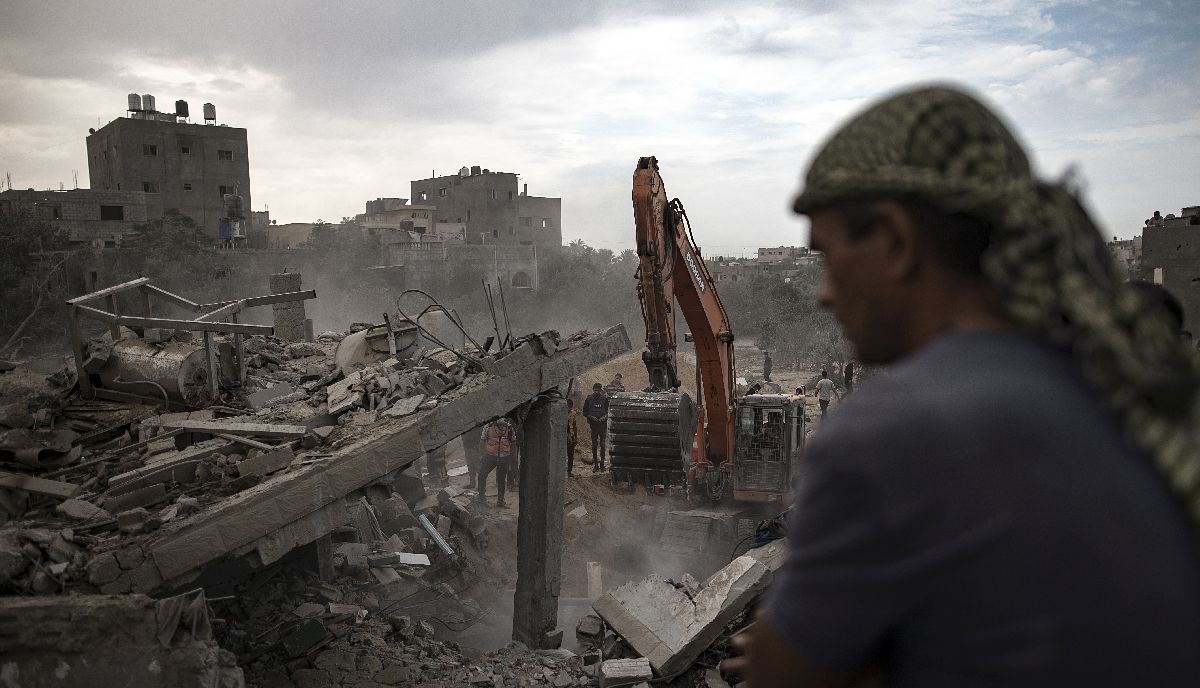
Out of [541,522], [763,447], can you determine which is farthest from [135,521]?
[763,447]

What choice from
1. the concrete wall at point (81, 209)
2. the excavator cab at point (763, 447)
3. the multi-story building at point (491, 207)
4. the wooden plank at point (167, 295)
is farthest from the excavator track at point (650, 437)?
the multi-story building at point (491, 207)

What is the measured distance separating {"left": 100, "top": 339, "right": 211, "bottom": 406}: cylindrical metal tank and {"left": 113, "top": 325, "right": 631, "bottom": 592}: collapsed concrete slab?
102 inches

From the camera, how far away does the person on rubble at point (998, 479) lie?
0.78 metres

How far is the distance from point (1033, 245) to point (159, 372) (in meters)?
8.77

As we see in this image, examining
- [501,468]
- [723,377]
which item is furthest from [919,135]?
[501,468]

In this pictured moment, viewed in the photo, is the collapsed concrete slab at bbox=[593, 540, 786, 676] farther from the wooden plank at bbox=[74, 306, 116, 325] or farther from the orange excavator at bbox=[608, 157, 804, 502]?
the wooden plank at bbox=[74, 306, 116, 325]

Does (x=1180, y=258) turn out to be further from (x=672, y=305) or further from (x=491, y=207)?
(x=491, y=207)

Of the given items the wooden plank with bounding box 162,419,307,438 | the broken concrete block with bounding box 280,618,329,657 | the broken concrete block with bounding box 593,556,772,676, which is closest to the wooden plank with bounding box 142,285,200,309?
the wooden plank with bounding box 162,419,307,438

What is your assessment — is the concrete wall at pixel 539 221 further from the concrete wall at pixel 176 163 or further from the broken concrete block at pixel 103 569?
the broken concrete block at pixel 103 569

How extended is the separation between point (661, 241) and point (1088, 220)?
8578 millimetres

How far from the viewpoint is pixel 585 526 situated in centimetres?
1323

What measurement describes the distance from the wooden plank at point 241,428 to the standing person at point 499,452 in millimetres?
6465

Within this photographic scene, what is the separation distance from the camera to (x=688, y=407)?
41.9 ft

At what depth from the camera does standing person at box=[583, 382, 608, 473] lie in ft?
52.2
